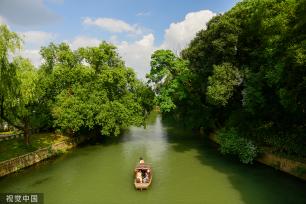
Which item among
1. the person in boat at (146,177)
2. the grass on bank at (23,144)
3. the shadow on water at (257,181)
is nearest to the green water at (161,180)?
the shadow on water at (257,181)

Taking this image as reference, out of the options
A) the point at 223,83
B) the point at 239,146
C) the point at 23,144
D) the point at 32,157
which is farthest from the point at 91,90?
the point at 239,146

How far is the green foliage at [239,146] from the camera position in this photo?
106 feet

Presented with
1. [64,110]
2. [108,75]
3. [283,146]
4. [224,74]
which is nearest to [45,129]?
[64,110]

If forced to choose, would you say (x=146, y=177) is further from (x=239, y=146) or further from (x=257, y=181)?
(x=239, y=146)

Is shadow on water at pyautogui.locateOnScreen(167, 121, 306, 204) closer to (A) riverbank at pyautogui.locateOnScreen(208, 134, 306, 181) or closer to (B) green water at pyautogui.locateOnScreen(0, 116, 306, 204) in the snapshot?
(B) green water at pyautogui.locateOnScreen(0, 116, 306, 204)

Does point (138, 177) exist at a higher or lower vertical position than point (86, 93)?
lower

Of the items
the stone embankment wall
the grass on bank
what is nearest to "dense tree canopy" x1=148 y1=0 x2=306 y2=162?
the stone embankment wall

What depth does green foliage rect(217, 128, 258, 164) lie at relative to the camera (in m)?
32.4

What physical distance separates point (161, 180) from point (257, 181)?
787 centimetres

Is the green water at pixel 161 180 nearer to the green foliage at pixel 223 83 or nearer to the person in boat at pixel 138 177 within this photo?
the person in boat at pixel 138 177

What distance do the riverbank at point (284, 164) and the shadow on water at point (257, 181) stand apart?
0.42m

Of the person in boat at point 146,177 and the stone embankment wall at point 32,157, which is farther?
the stone embankment wall at point 32,157

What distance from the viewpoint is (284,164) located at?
29.5 meters

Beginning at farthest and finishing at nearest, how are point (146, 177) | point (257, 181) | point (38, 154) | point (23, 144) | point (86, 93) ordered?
point (86, 93) < point (23, 144) < point (38, 154) < point (257, 181) < point (146, 177)
